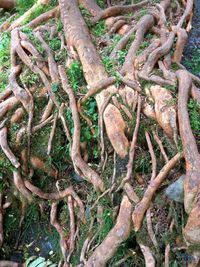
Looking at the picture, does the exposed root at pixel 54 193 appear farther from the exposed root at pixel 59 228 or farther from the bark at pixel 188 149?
the bark at pixel 188 149

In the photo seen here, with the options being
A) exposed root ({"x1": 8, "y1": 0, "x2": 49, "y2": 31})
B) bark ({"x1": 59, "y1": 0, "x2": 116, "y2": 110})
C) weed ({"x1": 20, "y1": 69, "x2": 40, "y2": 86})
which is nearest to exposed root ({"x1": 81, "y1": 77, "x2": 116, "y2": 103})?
bark ({"x1": 59, "y1": 0, "x2": 116, "y2": 110})

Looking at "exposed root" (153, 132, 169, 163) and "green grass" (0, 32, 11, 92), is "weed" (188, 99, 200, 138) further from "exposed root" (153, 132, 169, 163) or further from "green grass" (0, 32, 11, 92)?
"green grass" (0, 32, 11, 92)

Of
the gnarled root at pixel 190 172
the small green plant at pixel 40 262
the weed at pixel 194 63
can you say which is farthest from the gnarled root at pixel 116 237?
the weed at pixel 194 63

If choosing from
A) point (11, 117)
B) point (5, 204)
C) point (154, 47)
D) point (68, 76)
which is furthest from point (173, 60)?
point (5, 204)

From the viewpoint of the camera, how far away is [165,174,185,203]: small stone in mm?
3902

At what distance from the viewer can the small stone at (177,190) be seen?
3.90m

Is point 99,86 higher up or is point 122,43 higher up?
point 122,43

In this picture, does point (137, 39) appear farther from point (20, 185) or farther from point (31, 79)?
point (20, 185)

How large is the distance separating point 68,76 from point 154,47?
1099mm

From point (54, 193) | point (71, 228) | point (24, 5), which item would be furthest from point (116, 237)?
point (24, 5)

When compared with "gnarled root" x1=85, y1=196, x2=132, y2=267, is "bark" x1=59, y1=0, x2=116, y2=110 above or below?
above

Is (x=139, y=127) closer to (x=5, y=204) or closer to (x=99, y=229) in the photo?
(x=99, y=229)

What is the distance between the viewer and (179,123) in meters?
4.09

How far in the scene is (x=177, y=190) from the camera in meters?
3.92
